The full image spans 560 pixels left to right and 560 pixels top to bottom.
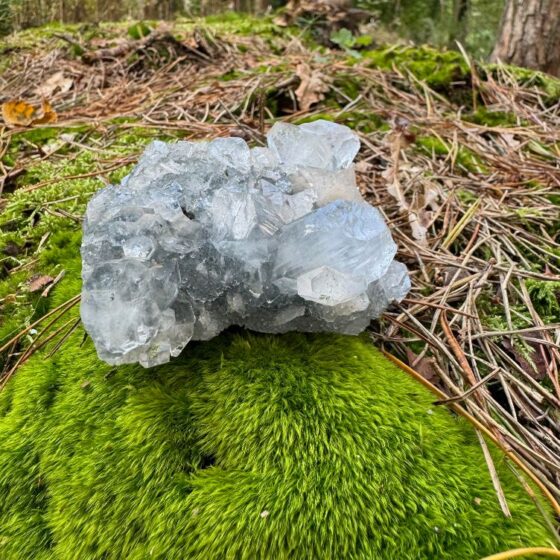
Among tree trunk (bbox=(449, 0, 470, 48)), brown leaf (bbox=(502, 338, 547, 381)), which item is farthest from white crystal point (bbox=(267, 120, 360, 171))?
tree trunk (bbox=(449, 0, 470, 48))

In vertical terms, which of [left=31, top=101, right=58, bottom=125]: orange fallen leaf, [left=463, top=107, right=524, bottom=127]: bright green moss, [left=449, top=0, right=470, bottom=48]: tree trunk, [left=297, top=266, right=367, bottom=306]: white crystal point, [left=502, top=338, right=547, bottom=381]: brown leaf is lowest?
[left=449, top=0, right=470, bottom=48]: tree trunk

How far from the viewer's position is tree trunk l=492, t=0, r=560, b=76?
4.44 metres

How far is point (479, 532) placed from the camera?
115 cm

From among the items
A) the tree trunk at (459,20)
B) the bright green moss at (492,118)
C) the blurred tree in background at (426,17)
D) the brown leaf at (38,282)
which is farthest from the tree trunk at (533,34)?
the tree trunk at (459,20)

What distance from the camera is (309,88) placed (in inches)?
137

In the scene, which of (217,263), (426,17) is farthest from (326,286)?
(426,17)

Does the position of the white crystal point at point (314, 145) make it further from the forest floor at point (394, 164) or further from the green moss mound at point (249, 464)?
the green moss mound at point (249, 464)

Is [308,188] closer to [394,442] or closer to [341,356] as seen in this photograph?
[341,356]

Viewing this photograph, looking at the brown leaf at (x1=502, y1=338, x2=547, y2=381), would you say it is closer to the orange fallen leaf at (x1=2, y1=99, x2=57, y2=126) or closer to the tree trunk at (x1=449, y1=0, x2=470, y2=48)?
the orange fallen leaf at (x1=2, y1=99, x2=57, y2=126)

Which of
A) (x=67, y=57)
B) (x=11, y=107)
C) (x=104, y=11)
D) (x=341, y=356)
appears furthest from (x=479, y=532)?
(x=104, y=11)

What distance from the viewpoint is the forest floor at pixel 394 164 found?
5.62ft

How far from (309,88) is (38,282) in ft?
7.95

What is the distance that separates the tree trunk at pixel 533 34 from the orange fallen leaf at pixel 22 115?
13.7 ft

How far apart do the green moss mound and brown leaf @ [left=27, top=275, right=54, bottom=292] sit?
503 millimetres
